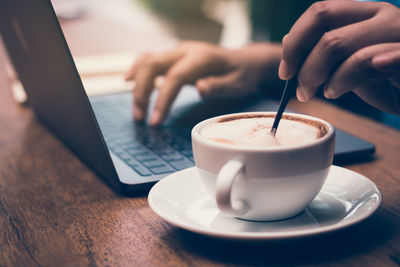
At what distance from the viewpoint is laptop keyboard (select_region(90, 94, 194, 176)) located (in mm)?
526

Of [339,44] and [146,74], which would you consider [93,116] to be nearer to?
[339,44]

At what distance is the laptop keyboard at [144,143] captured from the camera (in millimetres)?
526

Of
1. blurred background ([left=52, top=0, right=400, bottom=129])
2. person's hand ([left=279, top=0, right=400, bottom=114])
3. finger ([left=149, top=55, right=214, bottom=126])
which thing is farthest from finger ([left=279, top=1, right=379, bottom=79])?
blurred background ([left=52, top=0, right=400, bottom=129])

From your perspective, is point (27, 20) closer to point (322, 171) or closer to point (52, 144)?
point (52, 144)

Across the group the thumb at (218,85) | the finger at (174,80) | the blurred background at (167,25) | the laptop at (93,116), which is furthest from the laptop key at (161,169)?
the blurred background at (167,25)

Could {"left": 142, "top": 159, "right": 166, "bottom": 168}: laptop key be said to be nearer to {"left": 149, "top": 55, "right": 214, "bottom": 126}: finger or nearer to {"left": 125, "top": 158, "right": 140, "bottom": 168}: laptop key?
{"left": 125, "top": 158, "right": 140, "bottom": 168}: laptop key

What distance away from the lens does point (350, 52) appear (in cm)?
41

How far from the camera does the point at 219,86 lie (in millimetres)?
876

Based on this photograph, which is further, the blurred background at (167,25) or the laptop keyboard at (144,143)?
the blurred background at (167,25)

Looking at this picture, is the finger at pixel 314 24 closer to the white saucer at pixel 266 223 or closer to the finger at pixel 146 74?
the white saucer at pixel 266 223

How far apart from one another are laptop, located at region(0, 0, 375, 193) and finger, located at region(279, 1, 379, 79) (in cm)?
17

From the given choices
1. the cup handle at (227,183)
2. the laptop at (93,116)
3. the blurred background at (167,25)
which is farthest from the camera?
the blurred background at (167,25)

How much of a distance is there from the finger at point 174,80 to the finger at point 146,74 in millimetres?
27

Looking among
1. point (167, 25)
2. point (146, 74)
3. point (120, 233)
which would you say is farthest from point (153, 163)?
point (167, 25)
